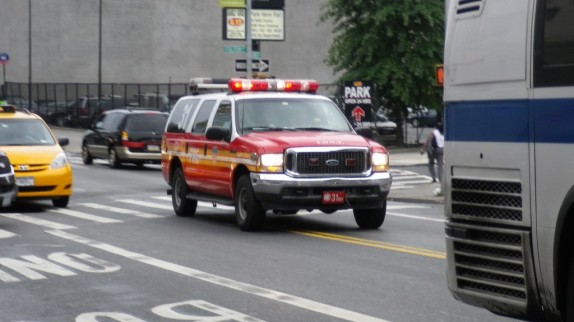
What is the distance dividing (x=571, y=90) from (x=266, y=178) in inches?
399

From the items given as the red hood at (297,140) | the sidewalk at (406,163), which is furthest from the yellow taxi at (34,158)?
the sidewalk at (406,163)

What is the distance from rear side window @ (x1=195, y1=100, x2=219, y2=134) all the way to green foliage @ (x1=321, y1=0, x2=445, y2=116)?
24.6 metres

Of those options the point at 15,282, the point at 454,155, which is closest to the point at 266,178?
the point at 15,282

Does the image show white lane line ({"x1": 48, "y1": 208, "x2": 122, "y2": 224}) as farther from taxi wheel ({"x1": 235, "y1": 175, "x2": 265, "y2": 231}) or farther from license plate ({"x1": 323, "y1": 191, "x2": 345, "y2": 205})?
license plate ({"x1": 323, "y1": 191, "x2": 345, "y2": 205})

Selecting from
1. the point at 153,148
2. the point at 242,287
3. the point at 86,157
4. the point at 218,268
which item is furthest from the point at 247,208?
the point at 86,157

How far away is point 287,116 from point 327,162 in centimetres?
164

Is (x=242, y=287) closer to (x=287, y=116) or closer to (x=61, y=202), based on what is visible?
(x=287, y=116)

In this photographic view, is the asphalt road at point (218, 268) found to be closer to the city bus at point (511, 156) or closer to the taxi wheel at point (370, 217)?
the taxi wheel at point (370, 217)

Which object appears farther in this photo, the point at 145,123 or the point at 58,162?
the point at 145,123

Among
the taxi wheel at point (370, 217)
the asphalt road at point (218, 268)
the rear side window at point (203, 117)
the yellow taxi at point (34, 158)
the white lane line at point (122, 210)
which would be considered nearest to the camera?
the asphalt road at point (218, 268)

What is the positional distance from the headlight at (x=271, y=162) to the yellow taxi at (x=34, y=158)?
5.84 metres

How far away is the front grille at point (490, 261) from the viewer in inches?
288

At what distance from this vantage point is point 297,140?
17.0m

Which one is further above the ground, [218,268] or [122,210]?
[122,210]
